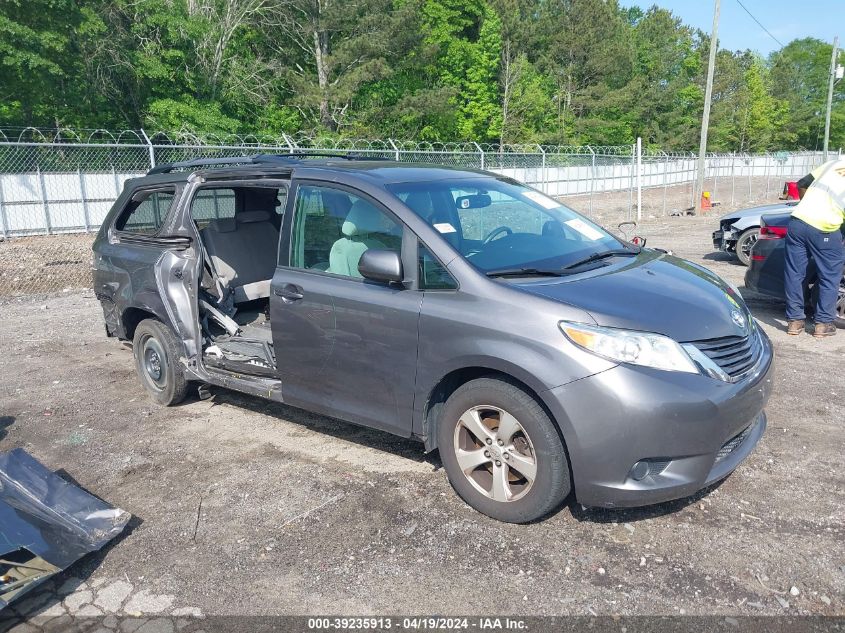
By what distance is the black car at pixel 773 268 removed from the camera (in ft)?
24.2

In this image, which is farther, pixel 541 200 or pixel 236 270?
pixel 236 270

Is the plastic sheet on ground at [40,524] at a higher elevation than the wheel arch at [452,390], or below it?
below

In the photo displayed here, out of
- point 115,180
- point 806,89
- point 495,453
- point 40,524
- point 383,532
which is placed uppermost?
point 806,89

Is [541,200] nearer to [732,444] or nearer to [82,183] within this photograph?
[732,444]

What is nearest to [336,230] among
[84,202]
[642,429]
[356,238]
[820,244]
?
[356,238]

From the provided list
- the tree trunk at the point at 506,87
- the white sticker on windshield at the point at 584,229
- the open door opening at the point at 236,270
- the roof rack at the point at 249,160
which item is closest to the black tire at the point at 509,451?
the white sticker on windshield at the point at 584,229

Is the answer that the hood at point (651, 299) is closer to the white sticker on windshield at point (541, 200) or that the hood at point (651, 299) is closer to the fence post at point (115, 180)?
the white sticker on windshield at point (541, 200)

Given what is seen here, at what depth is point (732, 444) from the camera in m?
3.53

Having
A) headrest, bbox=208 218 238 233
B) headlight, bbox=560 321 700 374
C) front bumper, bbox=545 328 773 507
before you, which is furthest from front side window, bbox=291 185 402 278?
headrest, bbox=208 218 238 233

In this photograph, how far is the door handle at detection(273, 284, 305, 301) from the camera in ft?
14.0

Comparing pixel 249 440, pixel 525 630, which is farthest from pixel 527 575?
pixel 249 440

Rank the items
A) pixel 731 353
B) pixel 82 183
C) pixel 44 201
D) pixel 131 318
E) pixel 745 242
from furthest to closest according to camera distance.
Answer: pixel 82 183 → pixel 44 201 → pixel 745 242 → pixel 131 318 → pixel 731 353

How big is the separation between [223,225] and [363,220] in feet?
6.78

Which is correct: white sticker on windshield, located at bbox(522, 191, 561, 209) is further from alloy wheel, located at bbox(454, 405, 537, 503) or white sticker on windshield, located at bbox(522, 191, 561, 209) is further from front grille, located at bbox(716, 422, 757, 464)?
front grille, located at bbox(716, 422, 757, 464)
